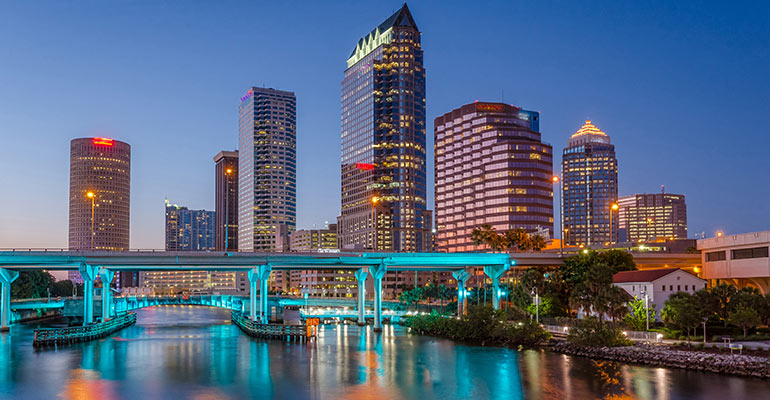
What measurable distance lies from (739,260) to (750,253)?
→ 9.79 feet

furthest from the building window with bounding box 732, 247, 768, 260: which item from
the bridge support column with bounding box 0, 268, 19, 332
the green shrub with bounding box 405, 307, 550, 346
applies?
the bridge support column with bounding box 0, 268, 19, 332

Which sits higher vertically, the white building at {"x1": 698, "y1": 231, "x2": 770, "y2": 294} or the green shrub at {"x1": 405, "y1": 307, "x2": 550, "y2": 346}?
the white building at {"x1": 698, "y1": 231, "x2": 770, "y2": 294}

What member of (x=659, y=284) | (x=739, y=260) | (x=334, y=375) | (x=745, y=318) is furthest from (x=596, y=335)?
(x=739, y=260)

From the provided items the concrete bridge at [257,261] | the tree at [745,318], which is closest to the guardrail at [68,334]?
the concrete bridge at [257,261]

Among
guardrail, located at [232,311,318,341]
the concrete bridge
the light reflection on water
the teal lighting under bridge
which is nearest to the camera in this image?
the light reflection on water

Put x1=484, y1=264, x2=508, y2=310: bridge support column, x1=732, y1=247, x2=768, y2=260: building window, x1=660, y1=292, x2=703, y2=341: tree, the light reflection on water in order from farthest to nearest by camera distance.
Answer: x1=484, y1=264, x2=508, y2=310: bridge support column → x1=732, y1=247, x2=768, y2=260: building window → x1=660, y1=292, x2=703, y2=341: tree → the light reflection on water

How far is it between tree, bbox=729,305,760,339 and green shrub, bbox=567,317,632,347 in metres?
10.9

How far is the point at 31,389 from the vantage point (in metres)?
54.7

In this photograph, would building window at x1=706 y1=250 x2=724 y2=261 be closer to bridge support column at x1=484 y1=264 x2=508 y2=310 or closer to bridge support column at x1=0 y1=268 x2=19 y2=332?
bridge support column at x1=484 y1=264 x2=508 y2=310

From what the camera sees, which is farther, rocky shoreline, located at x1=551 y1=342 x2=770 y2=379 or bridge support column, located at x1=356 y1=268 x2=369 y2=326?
bridge support column, located at x1=356 y1=268 x2=369 y2=326

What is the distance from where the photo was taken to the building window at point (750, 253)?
9900 centimetres

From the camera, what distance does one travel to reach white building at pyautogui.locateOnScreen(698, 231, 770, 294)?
3901 inches

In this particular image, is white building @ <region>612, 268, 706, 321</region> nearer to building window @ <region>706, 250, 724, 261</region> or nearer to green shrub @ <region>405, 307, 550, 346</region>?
green shrub @ <region>405, 307, 550, 346</region>

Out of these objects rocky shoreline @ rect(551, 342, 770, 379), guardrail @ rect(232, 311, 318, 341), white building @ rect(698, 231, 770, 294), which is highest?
white building @ rect(698, 231, 770, 294)
